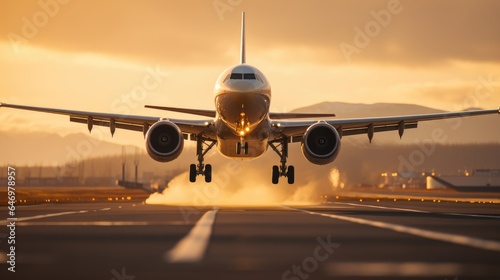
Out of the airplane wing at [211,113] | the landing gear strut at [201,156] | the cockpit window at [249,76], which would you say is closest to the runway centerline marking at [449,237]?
the cockpit window at [249,76]

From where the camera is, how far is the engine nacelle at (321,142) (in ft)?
130

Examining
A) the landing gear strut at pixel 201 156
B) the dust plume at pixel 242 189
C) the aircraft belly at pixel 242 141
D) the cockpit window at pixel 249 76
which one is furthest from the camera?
Answer: the dust plume at pixel 242 189

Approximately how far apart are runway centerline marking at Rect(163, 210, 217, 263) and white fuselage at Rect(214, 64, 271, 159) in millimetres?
16649

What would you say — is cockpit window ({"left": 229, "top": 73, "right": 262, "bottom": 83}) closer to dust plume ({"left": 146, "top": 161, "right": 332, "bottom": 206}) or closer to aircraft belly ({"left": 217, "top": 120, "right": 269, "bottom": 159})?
aircraft belly ({"left": 217, "top": 120, "right": 269, "bottom": 159})

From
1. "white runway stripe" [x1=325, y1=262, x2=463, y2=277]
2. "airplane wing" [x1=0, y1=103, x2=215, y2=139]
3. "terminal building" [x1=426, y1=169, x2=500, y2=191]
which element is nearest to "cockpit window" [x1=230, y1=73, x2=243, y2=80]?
"airplane wing" [x1=0, y1=103, x2=215, y2=139]

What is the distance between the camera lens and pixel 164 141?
39156 millimetres

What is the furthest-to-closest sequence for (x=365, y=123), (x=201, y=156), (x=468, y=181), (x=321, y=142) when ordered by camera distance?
(x=468, y=181), (x=201, y=156), (x=365, y=123), (x=321, y=142)

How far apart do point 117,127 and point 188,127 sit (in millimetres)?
6595

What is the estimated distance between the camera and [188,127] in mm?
41938

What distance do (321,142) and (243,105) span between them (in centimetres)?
545

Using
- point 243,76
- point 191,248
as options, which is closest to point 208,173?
point 243,76

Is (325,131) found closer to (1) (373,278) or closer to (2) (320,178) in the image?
(1) (373,278)

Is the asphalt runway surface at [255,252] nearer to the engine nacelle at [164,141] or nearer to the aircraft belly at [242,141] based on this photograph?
the aircraft belly at [242,141]

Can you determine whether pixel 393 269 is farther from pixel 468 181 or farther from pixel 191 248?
pixel 468 181
